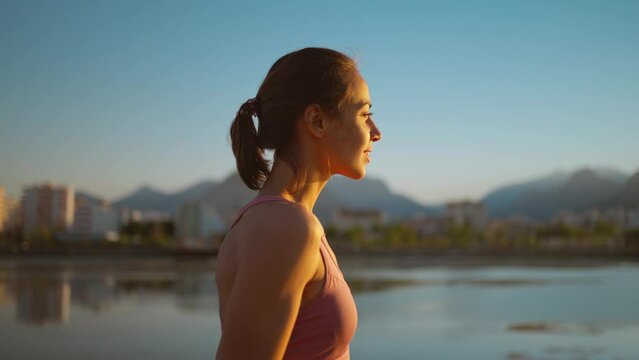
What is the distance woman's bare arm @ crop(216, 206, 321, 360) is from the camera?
32.8 inches

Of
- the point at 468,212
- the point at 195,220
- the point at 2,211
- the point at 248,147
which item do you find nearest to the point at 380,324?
the point at 248,147

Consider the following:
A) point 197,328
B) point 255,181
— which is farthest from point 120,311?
point 255,181

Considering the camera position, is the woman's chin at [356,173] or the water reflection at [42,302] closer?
the woman's chin at [356,173]

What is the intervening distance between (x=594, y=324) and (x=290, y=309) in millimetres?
10676

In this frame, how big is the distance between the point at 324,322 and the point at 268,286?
0.42 feet

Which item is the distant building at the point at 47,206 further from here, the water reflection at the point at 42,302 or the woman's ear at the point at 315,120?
the woman's ear at the point at 315,120

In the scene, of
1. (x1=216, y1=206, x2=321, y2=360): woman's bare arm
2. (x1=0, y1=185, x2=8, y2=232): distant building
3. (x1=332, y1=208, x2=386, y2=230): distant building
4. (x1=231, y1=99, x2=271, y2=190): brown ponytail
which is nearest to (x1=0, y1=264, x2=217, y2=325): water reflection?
(x1=231, y1=99, x2=271, y2=190): brown ponytail

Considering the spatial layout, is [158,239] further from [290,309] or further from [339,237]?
[290,309]

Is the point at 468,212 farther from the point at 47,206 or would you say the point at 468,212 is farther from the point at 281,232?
the point at 281,232

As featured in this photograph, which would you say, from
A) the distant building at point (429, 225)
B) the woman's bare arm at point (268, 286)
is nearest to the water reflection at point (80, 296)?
the woman's bare arm at point (268, 286)

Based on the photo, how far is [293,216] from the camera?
0.86m

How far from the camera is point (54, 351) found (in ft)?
24.3

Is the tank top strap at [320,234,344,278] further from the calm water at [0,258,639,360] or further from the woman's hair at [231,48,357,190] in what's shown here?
the calm water at [0,258,639,360]

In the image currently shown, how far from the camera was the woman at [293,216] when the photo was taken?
2.76 feet
